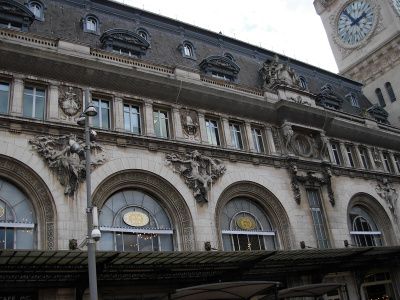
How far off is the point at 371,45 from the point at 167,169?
1288 inches

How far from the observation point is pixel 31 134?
18719 millimetres

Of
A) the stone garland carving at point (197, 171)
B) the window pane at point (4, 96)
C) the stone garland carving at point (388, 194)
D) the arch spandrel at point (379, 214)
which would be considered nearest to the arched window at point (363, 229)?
the arch spandrel at point (379, 214)

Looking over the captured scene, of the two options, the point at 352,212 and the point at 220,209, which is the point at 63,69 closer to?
the point at 220,209

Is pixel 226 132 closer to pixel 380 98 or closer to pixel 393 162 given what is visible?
pixel 393 162

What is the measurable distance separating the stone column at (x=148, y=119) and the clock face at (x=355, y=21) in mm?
32237

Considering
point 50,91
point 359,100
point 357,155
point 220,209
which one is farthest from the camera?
point 359,100

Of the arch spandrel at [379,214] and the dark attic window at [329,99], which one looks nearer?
the arch spandrel at [379,214]

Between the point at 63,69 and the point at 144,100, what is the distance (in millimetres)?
→ 4617

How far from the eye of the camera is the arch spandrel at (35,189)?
17531 millimetres

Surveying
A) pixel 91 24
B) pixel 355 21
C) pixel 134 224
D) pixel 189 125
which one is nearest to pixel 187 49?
pixel 91 24

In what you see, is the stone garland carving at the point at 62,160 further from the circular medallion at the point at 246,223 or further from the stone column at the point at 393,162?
the stone column at the point at 393,162

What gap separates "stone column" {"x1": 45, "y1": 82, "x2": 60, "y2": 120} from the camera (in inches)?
777

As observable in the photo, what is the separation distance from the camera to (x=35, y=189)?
704 inches

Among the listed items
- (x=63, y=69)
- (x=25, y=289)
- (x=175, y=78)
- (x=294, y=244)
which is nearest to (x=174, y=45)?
→ (x=175, y=78)
